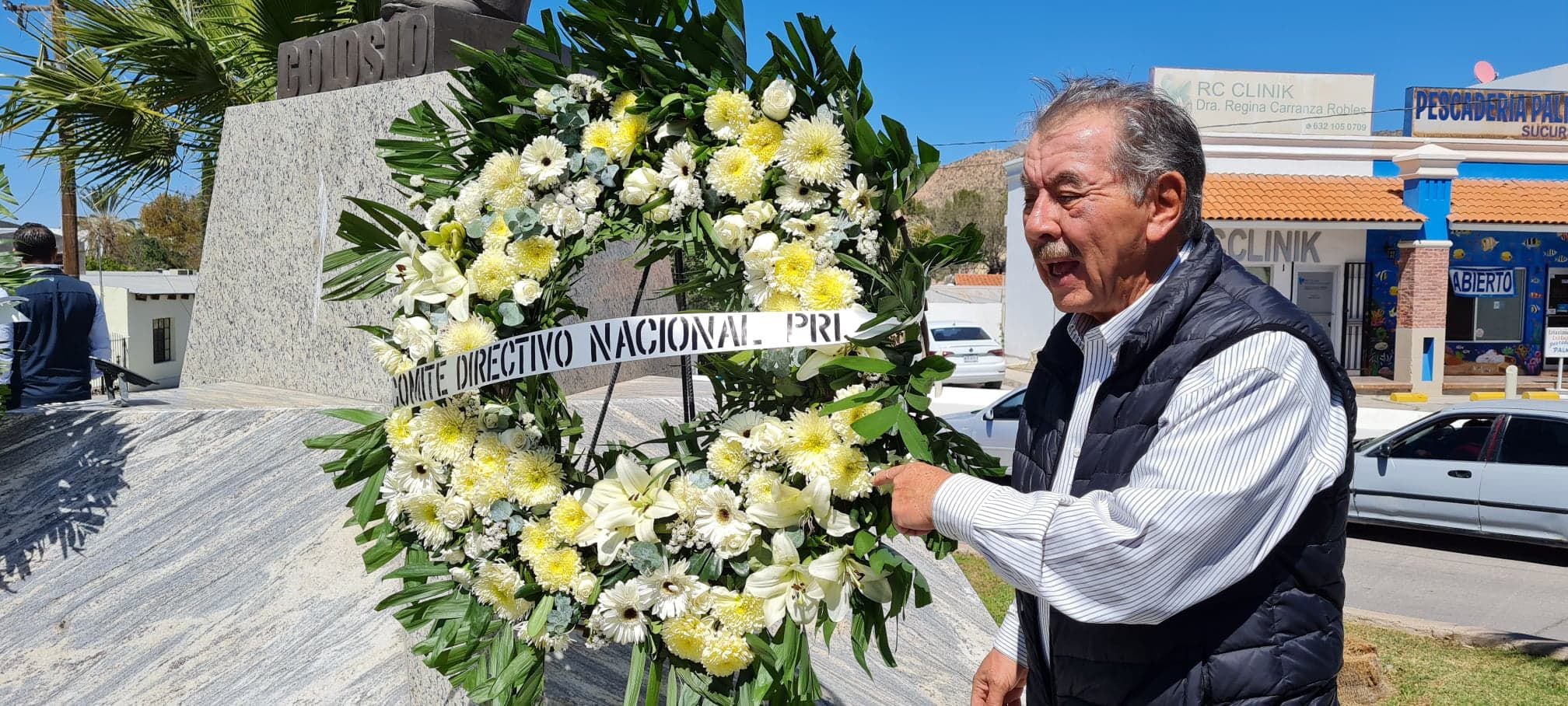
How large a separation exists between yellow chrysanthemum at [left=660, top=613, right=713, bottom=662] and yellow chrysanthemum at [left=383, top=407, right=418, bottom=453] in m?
0.75

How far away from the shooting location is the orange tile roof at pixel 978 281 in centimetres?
3653

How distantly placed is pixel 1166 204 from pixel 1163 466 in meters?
0.43

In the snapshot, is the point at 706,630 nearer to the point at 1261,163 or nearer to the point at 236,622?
the point at 236,622

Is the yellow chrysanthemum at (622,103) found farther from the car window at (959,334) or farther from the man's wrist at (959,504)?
the car window at (959,334)

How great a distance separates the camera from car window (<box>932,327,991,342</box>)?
63.2 ft

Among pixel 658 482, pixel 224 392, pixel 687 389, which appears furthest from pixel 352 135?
pixel 658 482

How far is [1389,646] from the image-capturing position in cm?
507

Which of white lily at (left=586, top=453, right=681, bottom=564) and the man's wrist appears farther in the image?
white lily at (left=586, top=453, right=681, bottom=564)

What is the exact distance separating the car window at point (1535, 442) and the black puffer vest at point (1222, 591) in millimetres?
7622

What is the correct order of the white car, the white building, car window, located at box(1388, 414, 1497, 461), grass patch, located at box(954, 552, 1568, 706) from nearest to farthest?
grass patch, located at box(954, 552, 1568, 706), car window, located at box(1388, 414, 1497, 461), the white car, the white building

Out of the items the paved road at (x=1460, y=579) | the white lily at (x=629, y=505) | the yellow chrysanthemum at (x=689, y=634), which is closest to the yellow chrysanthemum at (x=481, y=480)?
the white lily at (x=629, y=505)

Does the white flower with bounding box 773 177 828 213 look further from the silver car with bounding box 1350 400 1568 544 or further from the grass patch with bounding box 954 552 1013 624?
the silver car with bounding box 1350 400 1568 544

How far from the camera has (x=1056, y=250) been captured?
5.94ft

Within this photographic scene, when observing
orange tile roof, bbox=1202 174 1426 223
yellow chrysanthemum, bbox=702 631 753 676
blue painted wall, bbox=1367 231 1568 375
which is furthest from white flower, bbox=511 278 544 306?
blue painted wall, bbox=1367 231 1568 375
